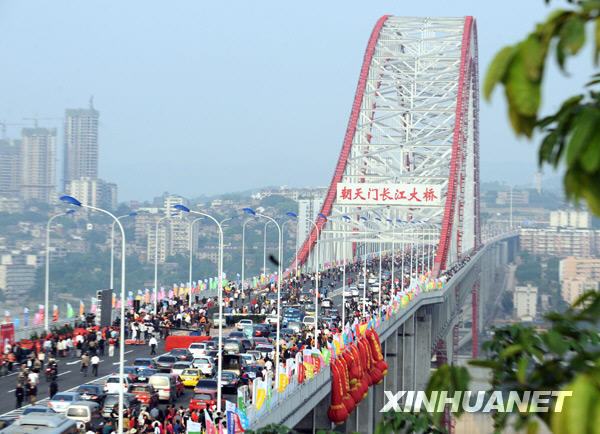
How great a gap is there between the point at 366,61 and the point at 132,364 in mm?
83904

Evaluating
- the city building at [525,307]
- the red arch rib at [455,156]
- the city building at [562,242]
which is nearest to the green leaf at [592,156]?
the city building at [525,307]

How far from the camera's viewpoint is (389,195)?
122 m

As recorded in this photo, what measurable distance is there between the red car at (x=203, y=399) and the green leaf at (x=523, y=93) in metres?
37.8

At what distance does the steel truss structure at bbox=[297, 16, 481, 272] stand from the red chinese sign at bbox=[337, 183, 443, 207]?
1.26 metres

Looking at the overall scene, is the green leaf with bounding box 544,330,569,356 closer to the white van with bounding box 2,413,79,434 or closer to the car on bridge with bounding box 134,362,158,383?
the white van with bounding box 2,413,79,434

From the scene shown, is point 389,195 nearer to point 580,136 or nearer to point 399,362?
point 399,362

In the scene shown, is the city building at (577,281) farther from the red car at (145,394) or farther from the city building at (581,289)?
the red car at (145,394)

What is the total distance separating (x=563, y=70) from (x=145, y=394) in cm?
4026

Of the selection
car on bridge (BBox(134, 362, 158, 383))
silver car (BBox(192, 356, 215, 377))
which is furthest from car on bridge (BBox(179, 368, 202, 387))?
car on bridge (BBox(134, 362, 158, 383))

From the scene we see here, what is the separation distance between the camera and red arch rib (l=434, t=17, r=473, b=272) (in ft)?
401

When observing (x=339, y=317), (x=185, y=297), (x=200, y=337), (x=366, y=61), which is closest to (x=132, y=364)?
(x=200, y=337)

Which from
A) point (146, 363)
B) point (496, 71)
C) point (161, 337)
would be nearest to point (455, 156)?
point (161, 337)

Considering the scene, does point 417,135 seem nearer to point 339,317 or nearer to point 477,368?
point 339,317

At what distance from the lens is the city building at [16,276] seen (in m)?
171
